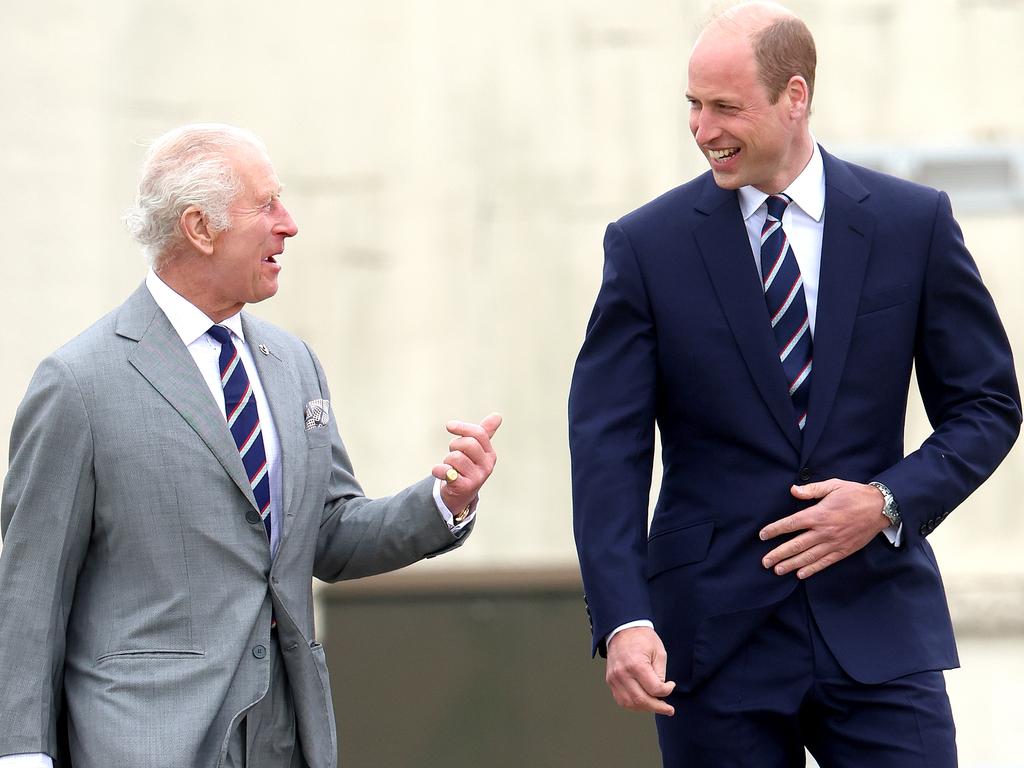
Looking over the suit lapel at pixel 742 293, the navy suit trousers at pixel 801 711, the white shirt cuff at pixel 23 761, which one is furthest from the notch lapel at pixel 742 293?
the white shirt cuff at pixel 23 761

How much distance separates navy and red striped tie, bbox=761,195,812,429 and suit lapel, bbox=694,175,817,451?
32 millimetres

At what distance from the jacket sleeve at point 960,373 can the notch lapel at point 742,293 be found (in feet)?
0.79

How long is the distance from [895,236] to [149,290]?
1467 millimetres

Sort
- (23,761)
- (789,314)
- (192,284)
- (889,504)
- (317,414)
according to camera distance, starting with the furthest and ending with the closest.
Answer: (317,414)
(192,284)
(789,314)
(889,504)
(23,761)

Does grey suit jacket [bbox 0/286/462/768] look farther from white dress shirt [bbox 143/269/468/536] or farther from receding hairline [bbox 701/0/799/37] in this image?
receding hairline [bbox 701/0/799/37]

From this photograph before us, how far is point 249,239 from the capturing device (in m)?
3.14

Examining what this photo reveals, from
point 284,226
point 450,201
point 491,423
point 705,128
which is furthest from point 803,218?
point 450,201

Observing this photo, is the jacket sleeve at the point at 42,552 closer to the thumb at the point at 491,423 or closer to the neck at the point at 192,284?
the neck at the point at 192,284

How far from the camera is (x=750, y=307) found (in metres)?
3.04

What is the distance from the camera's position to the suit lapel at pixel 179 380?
3016 millimetres

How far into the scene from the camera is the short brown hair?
3033 millimetres

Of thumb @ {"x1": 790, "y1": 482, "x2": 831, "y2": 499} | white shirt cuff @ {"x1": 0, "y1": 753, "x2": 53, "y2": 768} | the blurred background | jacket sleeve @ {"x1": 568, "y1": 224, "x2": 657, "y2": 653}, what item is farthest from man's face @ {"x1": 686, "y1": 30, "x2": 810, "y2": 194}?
the blurred background

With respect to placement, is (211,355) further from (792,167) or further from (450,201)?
(450,201)

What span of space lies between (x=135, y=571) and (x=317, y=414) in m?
0.53
